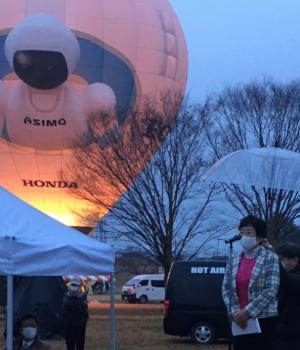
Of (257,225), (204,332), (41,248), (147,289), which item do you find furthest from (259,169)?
(147,289)

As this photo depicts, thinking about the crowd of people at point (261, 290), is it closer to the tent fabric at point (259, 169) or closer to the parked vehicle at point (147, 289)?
the tent fabric at point (259, 169)

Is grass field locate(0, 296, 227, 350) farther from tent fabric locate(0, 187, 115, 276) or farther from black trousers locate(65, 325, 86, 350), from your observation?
tent fabric locate(0, 187, 115, 276)

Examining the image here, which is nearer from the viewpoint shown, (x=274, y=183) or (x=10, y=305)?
(x=10, y=305)

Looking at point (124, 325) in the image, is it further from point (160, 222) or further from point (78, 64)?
point (78, 64)

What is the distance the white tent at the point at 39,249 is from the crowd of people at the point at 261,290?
2.27 metres

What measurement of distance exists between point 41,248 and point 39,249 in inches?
1.2

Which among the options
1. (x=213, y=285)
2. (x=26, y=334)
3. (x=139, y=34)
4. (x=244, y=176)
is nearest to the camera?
(x=26, y=334)

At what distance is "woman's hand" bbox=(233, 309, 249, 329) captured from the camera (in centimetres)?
701

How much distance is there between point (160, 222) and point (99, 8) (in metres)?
6.98

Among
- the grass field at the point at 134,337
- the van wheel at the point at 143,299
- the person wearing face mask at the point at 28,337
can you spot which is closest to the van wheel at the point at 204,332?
the grass field at the point at 134,337

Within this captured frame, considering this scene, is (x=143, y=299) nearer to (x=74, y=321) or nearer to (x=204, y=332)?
(x=204, y=332)

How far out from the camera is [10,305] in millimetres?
8859

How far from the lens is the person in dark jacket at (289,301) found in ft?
22.3

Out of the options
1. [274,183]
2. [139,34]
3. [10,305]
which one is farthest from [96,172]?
[10,305]
